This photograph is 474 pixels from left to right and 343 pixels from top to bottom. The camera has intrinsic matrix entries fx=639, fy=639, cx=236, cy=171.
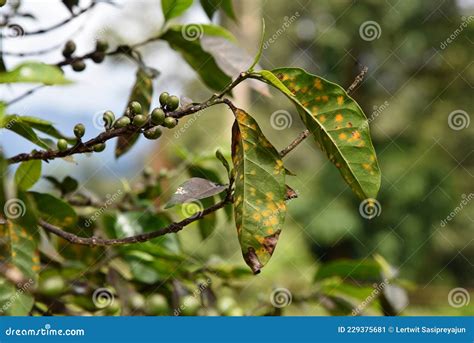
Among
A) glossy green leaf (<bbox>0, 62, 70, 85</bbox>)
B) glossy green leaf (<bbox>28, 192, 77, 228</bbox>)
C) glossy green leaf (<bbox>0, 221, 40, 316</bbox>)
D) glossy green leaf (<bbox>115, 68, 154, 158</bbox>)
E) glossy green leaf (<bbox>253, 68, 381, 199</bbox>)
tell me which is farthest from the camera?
glossy green leaf (<bbox>115, 68, 154, 158</bbox>)

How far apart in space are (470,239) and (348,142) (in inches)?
291

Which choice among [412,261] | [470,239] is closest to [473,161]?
[470,239]

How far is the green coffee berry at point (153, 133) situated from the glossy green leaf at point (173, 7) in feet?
1.16

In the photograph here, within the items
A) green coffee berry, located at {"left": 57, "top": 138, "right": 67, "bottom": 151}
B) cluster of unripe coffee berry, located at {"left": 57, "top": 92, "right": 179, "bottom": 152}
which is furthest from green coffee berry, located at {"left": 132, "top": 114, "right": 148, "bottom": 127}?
green coffee berry, located at {"left": 57, "top": 138, "right": 67, "bottom": 151}

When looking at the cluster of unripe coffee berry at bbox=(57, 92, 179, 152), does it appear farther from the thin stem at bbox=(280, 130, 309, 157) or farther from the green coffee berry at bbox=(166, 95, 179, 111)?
the thin stem at bbox=(280, 130, 309, 157)

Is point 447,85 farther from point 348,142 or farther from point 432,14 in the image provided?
point 348,142

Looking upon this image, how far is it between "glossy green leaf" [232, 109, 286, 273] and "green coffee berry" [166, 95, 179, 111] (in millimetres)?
58

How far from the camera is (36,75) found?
1.59ft

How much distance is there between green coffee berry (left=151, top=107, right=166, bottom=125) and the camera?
60cm

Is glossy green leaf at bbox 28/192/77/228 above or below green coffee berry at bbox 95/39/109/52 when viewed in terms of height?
below

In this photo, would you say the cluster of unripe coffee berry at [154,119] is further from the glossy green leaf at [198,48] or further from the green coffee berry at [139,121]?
the glossy green leaf at [198,48]

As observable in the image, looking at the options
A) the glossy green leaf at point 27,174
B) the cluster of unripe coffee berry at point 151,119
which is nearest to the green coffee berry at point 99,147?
the cluster of unripe coffee berry at point 151,119

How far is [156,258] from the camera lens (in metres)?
1.00

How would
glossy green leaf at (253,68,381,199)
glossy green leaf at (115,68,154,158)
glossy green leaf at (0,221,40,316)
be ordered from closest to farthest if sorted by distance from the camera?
glossy green leaf at (253,68,381,199) → glossy green leaf at (0,221,40,316) → glossy green leaf at (115,68,154,158)
